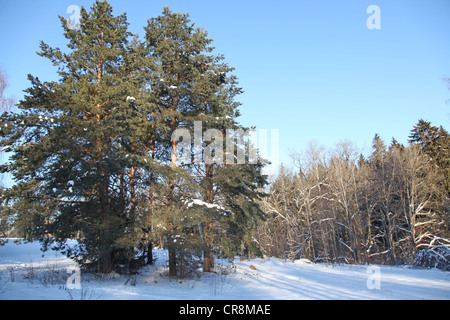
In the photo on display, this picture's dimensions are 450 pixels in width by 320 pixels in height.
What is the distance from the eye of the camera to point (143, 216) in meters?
9.55

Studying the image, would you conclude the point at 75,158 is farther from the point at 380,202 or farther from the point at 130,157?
the point at 380,202

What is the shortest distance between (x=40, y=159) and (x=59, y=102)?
243cm

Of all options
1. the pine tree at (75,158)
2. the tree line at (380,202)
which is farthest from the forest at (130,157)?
the tree line at (380,202)

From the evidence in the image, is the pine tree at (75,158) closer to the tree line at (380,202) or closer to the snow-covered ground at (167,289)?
the snow-covered ground at (167,289)

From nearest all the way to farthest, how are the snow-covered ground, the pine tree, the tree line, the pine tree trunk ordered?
the snow-covered ground
the pine tree
the pine tree trunk
the tree line

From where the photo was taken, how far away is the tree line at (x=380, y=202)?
23578mm

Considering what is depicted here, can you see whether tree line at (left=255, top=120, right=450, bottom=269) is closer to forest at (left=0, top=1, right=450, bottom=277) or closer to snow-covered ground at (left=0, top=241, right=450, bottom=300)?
forest at (left=0, top=1, right=450, bottom=277)

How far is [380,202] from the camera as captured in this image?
26750 millimetres

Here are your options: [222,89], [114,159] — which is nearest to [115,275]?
[114,159]

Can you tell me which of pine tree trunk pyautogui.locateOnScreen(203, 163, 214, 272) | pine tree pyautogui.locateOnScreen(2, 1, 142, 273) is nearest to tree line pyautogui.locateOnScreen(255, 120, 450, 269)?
pine tree trunk pyautogui.locateOnScreen(203, 163, 214, 272)

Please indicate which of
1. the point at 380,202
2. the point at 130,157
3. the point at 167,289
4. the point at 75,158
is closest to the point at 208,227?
the point at 167,289

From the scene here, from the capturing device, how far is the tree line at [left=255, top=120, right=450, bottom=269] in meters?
23.6

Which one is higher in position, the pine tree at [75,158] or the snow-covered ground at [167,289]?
the pine tree at [75,158]
